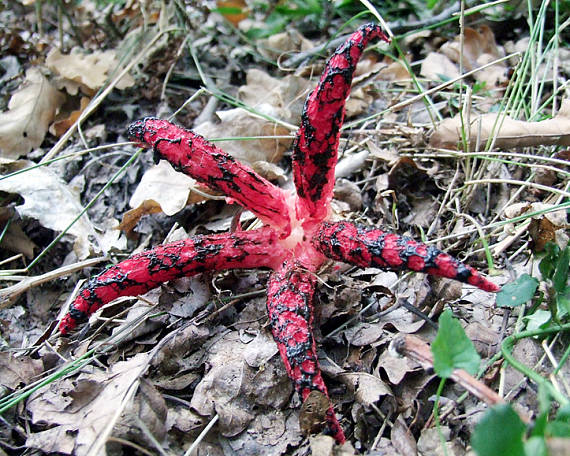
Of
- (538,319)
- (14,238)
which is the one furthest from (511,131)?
(14,238)

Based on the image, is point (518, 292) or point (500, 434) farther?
point (518, 292)

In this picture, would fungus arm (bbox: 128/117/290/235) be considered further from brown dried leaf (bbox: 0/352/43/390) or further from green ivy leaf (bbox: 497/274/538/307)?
brown dried leaf (bbox: 0/352/43/390)

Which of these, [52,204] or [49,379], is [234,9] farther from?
[49,379]

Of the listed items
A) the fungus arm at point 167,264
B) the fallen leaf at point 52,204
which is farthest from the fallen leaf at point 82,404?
the fallen leaf at point 52,204

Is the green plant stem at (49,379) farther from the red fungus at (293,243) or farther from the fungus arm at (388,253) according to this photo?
the fungus arm at (388,253)

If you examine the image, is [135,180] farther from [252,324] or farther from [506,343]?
[506,343]

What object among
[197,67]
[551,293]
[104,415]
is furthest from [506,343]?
[197,67]
